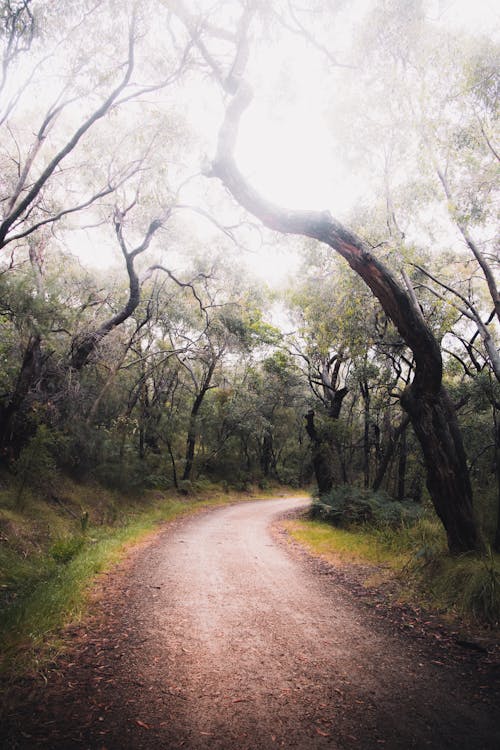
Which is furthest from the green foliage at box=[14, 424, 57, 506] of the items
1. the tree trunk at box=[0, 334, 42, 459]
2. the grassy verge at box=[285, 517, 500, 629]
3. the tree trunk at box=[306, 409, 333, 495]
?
the tree trunk at box=[306, 409, 333, 495]

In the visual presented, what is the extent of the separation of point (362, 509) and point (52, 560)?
8.99m

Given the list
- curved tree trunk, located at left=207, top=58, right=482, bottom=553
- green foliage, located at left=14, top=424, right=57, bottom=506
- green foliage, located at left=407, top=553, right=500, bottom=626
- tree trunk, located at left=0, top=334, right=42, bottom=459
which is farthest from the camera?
tree trunk, located at left=0, top=334, right=42, bottom=459

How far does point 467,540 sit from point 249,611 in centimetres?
383

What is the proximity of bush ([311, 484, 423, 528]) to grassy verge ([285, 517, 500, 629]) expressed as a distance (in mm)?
739

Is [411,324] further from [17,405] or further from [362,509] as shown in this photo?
[17,405]

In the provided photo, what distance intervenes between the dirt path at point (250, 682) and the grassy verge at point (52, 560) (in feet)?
1.27

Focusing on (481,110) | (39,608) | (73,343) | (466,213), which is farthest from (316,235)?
(73,343)

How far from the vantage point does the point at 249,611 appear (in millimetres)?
4961

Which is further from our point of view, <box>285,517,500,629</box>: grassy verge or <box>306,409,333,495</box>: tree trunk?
<box>306,409,333,495</box>: tree trunk

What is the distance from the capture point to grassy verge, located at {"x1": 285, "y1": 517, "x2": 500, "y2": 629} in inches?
188

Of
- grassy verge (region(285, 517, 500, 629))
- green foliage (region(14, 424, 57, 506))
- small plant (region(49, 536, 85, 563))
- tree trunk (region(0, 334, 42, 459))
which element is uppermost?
tree trunk (region(0, 334, 42, 459))

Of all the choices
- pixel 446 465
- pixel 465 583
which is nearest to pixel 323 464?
pixel 446 465

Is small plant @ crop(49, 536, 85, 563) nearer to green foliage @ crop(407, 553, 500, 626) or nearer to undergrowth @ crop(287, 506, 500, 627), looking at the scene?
undergrowth @ crop(287, 506, 500, 627)

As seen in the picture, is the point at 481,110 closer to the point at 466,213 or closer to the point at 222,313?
the point at 466,213
